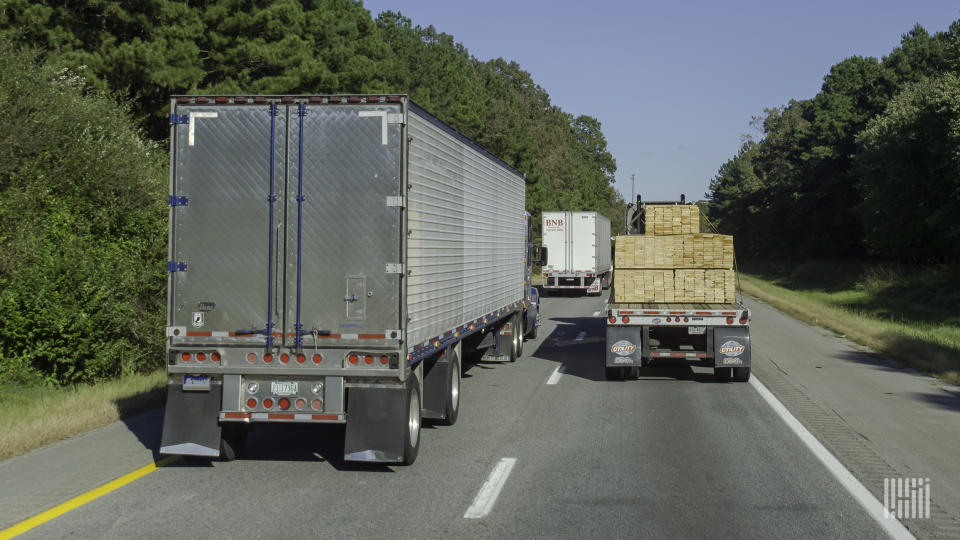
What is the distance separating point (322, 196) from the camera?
813cm

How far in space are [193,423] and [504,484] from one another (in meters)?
3.01

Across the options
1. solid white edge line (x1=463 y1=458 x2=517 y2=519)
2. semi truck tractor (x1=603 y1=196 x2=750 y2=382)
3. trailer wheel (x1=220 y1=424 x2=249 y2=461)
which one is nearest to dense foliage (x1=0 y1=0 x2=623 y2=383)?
trailer wheel (x1=220 y1=424 x2=249 y2=461)

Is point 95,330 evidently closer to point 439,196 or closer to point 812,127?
point 439,196

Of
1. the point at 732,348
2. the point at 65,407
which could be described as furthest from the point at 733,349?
the point at 65,407

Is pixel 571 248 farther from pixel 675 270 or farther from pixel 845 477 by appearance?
pixel 845 477

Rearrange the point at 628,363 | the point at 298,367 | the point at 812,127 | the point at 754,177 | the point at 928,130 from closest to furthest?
the point at 298,367 → the point at 628,363 → the point at 928,130 → the point at 812,127 → the point at 754,177

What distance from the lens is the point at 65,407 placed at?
1060cm

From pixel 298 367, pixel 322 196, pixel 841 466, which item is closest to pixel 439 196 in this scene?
pixel 322 196

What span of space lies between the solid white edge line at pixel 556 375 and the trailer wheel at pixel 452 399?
3.79m

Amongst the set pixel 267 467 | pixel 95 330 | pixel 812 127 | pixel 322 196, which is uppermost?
pixel 812 127

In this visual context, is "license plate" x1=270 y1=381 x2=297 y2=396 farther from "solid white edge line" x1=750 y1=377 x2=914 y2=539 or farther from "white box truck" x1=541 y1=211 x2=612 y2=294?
"white box truck" x1=541 y1=211 x2=612 y2=294

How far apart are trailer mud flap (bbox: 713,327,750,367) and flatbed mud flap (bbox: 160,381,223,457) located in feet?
27.7

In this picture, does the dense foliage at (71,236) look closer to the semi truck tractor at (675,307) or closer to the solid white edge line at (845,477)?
the semi truck tractor at (675,307)

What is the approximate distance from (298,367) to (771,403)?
7.16 meters
